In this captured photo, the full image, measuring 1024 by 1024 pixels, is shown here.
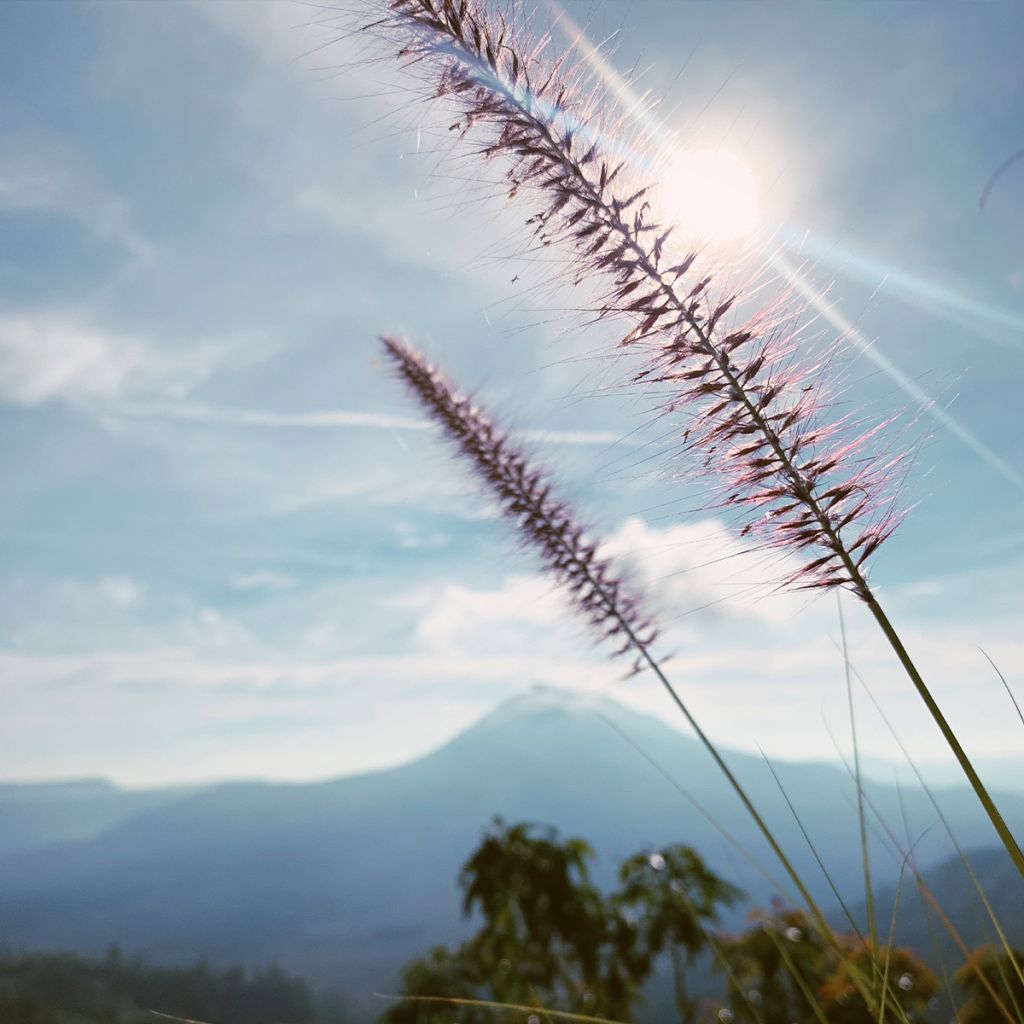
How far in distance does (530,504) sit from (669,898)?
158 inches

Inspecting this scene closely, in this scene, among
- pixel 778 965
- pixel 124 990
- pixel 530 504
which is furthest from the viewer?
pixel 124 990

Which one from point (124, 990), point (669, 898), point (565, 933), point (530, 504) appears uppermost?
point (530, 504)

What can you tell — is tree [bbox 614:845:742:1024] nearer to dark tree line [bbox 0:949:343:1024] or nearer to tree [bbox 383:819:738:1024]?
tree [bbox 383:819:738:1024]

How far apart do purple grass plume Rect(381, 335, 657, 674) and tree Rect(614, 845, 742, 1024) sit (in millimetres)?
3346

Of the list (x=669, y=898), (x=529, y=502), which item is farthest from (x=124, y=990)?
(x=529, y=502)

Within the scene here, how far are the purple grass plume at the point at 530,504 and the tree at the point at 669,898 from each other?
3.35 metres

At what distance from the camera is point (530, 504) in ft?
7.49

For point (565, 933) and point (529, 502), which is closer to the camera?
point (529, 502)

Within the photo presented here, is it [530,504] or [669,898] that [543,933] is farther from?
[530,504]

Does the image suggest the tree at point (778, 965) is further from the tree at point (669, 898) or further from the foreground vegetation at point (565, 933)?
the tree at point (669, 898)

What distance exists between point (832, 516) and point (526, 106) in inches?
39.9

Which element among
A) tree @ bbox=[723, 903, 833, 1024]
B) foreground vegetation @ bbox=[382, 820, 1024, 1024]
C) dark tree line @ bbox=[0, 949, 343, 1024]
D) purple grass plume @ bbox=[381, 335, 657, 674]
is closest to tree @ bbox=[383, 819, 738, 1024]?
foreground vegetation @ bbox=[382, 820, 1024, 1024]

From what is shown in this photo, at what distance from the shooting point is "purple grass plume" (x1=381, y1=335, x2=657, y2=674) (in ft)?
7.02

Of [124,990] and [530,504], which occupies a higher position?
[530,504]
